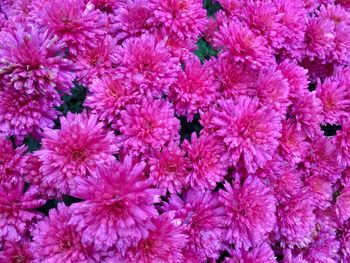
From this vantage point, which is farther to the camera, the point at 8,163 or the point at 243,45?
the point at 243,45

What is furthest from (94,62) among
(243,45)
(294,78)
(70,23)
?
(294,78)

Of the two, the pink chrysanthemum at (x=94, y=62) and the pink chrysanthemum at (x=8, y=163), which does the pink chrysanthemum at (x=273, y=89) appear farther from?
Result: the pink chrysanthemum at (x=8, y=163)

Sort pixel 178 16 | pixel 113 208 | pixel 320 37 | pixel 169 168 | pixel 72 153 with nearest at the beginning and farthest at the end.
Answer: pixel 113 208
pixel 72 153
pixel 169 168
pixel 178 16
pixel 320 37

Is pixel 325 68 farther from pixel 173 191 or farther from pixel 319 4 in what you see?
pixel 173 191

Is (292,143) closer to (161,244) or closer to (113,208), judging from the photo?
(161,244)

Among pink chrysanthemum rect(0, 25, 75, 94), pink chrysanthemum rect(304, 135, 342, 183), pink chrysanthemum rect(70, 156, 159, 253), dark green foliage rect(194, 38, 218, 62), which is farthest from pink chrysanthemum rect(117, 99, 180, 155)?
pink chrysanthemum rect(304, 135, 342, 183)

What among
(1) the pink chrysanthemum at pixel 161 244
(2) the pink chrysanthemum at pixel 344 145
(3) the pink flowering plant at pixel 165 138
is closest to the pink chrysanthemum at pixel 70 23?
(3) the pink flowering plant at pixel 165 138
